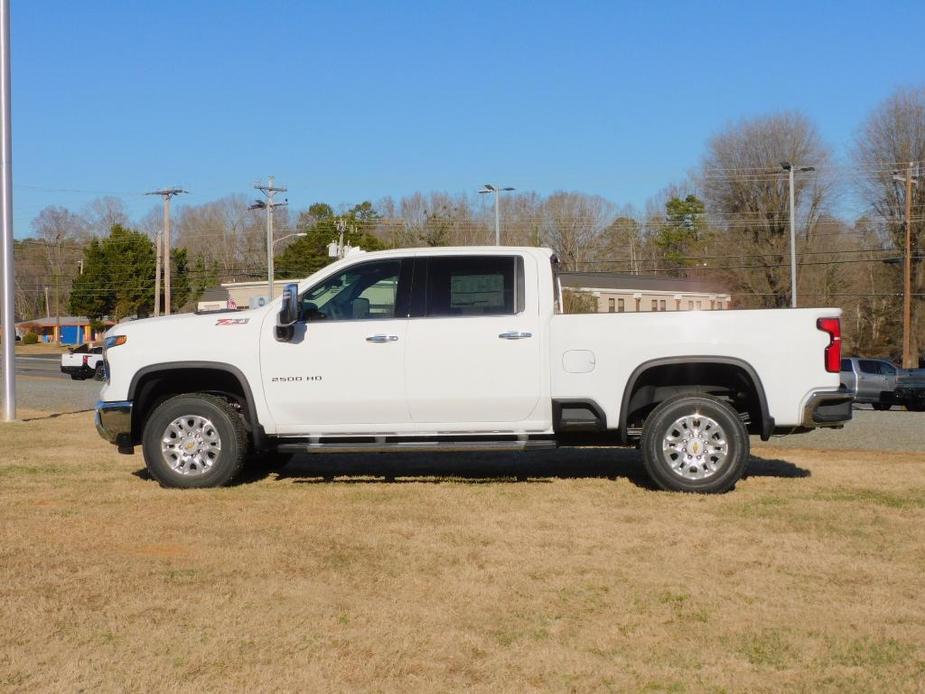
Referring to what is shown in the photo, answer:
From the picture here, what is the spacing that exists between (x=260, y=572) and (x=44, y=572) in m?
1.24

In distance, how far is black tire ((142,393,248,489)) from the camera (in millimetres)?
9688

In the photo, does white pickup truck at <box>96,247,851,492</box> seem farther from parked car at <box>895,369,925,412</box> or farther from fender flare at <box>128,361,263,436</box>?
parked car at <box>895,369,925,412</box>

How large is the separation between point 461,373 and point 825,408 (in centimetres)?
297

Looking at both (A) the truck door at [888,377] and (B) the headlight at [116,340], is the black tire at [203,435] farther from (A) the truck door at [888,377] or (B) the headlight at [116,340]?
(A) the truck door at [888,377]

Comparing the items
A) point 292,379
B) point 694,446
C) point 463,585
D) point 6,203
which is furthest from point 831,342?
point 6,203

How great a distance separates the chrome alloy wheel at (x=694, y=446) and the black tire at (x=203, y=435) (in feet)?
11.9

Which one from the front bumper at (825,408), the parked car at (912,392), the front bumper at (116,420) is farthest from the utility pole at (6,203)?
the parked car at (912,392)

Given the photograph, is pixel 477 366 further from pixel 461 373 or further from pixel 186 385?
pixel 186 385

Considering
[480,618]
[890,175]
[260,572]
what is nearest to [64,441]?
[260,572]

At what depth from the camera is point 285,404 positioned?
31.6 feet

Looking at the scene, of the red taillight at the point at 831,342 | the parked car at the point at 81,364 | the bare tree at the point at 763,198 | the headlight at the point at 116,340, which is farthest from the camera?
the bare tree at the point at 763,198

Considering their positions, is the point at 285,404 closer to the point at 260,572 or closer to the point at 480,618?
the point at 260,572

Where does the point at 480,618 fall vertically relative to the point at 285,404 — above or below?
below

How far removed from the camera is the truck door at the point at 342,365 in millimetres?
9523
